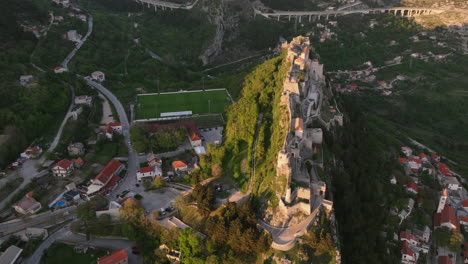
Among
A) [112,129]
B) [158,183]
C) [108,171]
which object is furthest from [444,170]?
[112,129]

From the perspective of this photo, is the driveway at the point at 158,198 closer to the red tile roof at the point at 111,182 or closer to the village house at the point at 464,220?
the red tile roof at the point at 111,182

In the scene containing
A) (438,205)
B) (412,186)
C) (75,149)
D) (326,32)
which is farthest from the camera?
(326,32)

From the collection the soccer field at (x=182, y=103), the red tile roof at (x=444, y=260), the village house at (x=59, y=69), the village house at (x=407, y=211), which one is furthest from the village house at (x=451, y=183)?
the village house at (x=59, y=69)

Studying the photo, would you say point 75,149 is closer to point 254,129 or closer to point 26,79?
point 26,79

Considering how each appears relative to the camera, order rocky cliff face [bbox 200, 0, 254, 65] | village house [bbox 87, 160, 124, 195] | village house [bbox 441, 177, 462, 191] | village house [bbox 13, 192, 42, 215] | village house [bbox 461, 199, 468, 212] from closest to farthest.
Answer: village house [bbox 13, 192, 42, 215] < village house [bbox 87, 160, 124, 195] < village house [bbox 461, 199, 468, 212] < village house [bbox 441, 177, 462, 191] < rocky cliff face [bbox 200, 0, 254, 65]

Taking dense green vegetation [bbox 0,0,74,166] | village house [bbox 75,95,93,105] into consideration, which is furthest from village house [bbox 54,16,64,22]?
village house [bbox 75,95,93,105]

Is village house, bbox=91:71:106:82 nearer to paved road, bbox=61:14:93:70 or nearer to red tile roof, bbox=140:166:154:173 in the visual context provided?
paved road, bbox=61:14:93:70

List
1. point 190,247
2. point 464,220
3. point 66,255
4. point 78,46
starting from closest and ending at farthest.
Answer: point 190,247 → point 66,255 → point 464,220 → point 78,46
